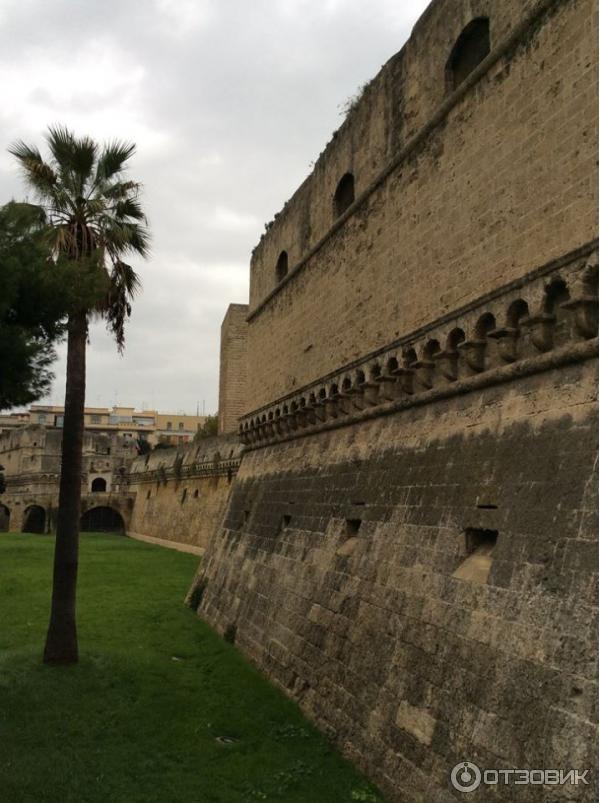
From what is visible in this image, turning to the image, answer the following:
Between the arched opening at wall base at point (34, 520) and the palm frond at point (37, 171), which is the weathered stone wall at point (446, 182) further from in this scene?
the arched opening at wall base at point (34, 520)

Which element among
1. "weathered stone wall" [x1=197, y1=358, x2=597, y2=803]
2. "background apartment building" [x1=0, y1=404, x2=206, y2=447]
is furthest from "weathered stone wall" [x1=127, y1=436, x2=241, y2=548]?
"background apartment building" [x1=0, y1=404, x2=206, y2=447]

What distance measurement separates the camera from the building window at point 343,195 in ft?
40.3

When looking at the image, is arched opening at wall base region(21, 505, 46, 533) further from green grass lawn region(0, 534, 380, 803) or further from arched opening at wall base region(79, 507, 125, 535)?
green grass lawn region(0, 534, 380, 803)

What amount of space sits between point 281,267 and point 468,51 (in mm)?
8030

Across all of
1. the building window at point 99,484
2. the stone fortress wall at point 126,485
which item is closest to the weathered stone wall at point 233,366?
the stone fortress wall at point 126,485

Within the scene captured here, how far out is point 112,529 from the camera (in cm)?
4297

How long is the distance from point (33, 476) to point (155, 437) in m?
41.5

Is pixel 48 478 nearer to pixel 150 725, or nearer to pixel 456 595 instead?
pixel 150 725

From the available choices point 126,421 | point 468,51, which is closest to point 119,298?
point 468,51

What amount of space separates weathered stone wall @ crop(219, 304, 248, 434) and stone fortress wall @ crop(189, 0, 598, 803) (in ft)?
52.2

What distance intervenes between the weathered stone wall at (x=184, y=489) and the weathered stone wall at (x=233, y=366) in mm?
1472

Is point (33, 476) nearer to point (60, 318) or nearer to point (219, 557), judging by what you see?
point (219, 557)

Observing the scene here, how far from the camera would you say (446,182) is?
8477 millimetres

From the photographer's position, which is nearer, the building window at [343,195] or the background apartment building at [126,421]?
the building window at [343,195]
